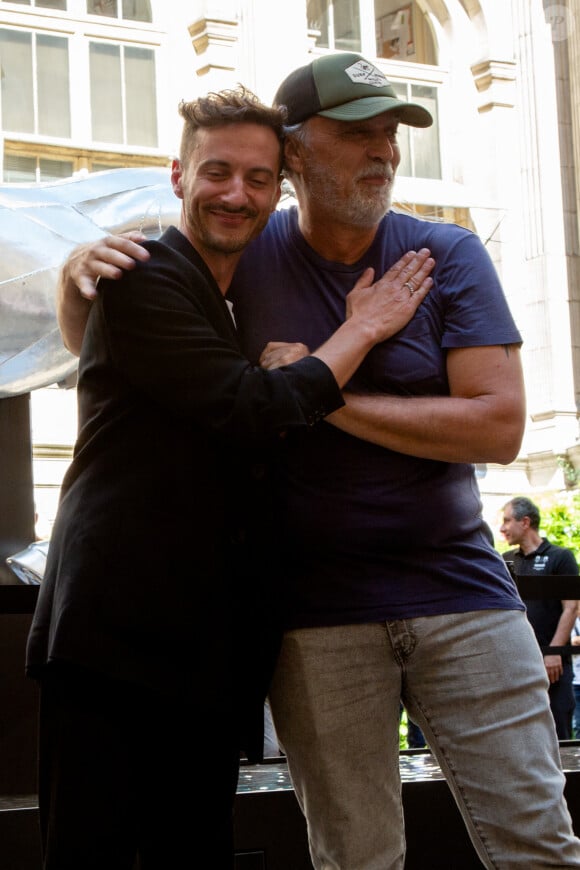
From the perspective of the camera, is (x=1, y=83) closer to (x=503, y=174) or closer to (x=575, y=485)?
(x=503, y=174)

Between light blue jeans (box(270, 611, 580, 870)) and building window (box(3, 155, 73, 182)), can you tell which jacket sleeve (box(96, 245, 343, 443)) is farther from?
building window (box(3, 155, 73, 182))

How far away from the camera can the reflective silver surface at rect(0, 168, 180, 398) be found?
20.1 feet

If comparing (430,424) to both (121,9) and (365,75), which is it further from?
(121,9)

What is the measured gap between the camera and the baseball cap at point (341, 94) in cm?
253

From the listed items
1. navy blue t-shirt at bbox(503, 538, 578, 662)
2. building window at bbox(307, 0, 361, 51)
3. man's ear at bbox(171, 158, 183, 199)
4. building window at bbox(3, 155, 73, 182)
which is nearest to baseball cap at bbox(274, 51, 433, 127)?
man's ear at bbox(171, 158, 183, 199)

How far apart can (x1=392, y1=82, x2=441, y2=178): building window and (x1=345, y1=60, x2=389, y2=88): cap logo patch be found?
17177mm

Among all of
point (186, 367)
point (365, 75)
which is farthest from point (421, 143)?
point (186, 367)

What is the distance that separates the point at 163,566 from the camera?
2.20m

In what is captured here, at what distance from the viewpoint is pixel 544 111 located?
1916 cm

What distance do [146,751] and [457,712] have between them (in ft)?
2.00

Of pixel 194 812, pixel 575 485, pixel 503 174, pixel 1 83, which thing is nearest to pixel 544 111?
pixel 503 174

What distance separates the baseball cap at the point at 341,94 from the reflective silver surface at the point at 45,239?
3.46 meters

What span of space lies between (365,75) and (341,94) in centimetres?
10

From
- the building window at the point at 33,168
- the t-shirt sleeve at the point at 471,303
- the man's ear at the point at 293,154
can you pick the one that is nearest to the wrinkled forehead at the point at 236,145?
the man's ear at the point at 293,154
